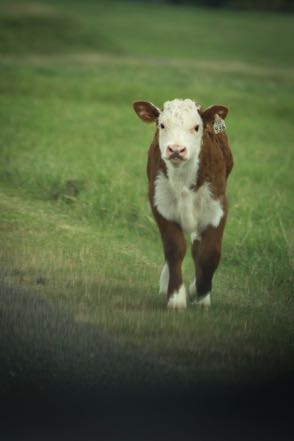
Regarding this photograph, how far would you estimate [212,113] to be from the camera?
11.6 ft

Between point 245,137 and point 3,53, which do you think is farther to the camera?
point 3,53

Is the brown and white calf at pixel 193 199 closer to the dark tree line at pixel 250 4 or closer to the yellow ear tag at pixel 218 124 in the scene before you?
the yellow ear tag at pixel 218 124

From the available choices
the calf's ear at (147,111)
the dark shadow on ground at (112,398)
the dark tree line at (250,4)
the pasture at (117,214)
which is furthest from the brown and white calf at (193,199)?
the dark tree line at (250,4)

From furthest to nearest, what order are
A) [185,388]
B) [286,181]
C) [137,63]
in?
[137,63] < [286,181] < [185,388]

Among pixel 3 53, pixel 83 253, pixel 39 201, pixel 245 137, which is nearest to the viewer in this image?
pixel 83 253

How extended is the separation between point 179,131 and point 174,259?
43 centimetres

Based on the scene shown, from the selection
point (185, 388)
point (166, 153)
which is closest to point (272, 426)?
point (185, 388)

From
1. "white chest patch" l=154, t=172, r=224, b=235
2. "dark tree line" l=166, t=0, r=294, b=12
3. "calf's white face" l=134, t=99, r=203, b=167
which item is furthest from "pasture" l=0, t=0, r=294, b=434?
"calf's white face" l=134, t=99, r=203, b=167

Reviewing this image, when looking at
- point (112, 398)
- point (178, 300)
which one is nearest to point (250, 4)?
point (178, 300)

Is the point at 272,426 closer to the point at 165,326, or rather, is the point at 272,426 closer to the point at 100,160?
the point at 165,326

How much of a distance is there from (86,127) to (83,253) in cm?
332

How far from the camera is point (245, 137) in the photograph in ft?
22.8

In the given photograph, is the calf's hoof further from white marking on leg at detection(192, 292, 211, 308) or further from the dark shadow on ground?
the dark shadow on ground

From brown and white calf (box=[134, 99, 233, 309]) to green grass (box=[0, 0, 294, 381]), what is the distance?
0.35 feet
